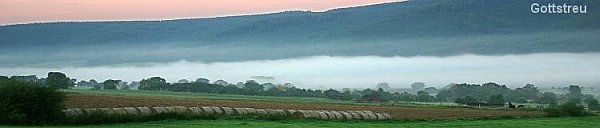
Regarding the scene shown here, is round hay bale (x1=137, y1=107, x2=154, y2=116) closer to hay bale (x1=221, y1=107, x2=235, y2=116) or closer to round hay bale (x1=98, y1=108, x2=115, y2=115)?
round hay bale (x1=98, y1=108, x2=115, y2=115)

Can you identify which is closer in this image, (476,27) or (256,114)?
(256,114)

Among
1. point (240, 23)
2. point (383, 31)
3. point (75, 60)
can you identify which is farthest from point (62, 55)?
point (383, 31)

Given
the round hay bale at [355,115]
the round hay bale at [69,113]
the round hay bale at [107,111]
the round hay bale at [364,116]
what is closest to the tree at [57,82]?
the round hay bale at [69,113]

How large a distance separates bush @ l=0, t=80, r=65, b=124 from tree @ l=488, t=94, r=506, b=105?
116 feet

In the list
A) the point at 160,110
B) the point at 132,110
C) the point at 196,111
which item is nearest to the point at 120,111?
the point at 132,110

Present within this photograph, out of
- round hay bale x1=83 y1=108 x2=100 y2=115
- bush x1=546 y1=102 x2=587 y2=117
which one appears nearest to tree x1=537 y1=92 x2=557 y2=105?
bush x1=546 y1=102 x2=587 y2=117

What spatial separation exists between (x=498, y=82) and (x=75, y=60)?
36366 mm

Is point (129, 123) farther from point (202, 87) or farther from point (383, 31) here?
point (383, 31)

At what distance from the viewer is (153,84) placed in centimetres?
6075

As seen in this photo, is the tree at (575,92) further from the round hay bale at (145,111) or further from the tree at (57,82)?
the round hay bale at (145,111)

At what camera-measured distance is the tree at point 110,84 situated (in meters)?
54.2

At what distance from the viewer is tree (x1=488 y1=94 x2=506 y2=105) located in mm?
55234

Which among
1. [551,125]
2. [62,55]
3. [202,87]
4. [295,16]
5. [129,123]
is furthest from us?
[295,16]

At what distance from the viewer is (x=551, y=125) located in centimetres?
2983
